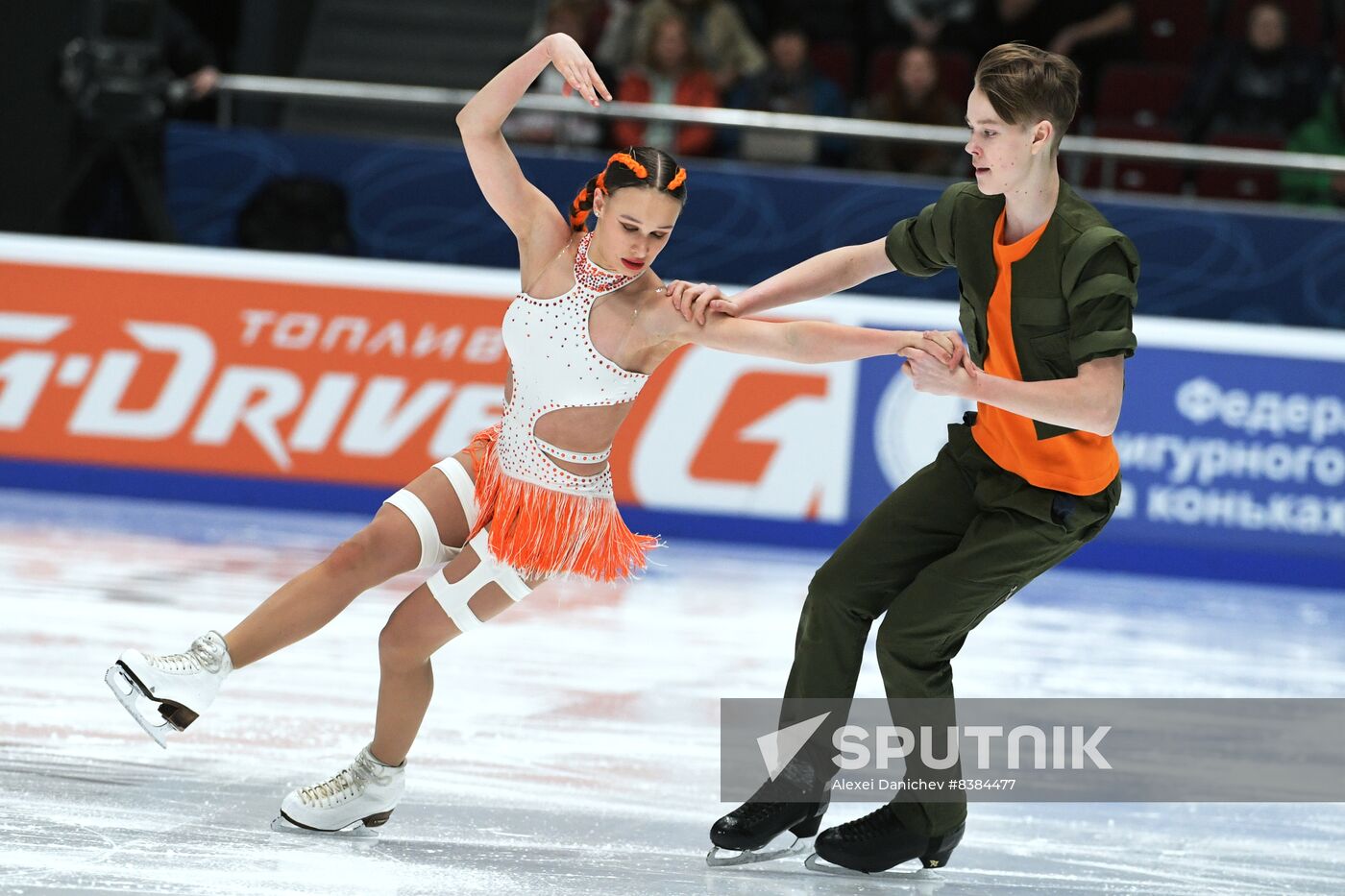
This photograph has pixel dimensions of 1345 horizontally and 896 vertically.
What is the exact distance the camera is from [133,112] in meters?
7.66

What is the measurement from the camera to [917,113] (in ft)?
26.0

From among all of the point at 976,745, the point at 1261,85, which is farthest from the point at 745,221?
the point at 976,745

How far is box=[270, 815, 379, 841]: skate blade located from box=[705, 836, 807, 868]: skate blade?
647 millimetres

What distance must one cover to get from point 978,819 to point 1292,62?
19.1ft

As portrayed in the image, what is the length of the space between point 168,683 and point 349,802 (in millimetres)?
434

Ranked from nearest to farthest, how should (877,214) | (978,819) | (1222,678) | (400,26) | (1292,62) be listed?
(978,819), (1222,678), (877,214), (1292,62), (400,26)

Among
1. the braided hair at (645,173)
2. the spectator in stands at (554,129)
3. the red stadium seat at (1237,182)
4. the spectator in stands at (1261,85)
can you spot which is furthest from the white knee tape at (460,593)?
the spectator in stands at (1261,85)

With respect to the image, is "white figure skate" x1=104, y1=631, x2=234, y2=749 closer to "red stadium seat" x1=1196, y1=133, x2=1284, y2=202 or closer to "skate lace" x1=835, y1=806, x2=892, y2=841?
"skate lace" x1=835, y1=806, x2=892, y2=841

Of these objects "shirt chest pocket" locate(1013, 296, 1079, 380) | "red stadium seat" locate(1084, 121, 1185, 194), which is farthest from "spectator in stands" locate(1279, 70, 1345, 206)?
"shirt chest pocket" locate(1013, 296, 1079, 380)

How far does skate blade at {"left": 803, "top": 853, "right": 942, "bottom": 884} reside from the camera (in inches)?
127

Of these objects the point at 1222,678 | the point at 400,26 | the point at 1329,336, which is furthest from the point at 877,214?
the point at 400,26

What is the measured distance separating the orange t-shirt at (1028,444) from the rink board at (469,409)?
3.78m

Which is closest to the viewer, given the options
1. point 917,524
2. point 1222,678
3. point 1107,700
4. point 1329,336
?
point 917,524

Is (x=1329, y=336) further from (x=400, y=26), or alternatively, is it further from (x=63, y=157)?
(x=63, y=157)
